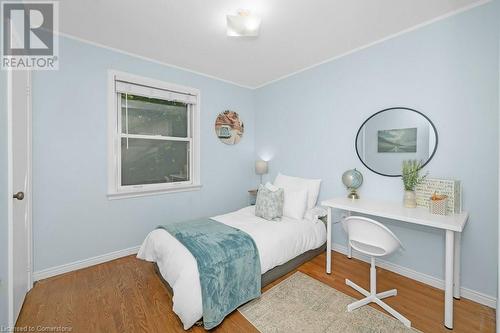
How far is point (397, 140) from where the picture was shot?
2273mm

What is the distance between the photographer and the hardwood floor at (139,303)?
5.21ft

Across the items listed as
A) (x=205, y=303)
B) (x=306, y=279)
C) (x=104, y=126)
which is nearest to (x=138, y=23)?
(x=104, y=126)

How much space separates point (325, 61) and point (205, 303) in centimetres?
305

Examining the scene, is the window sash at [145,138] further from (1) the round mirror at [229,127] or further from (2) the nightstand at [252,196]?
(2) the nightstand at [252,196]

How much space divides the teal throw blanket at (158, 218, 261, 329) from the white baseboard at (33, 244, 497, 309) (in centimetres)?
113

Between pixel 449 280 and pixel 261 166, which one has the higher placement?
pixel 261 166

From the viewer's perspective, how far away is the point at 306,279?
86.3 inches

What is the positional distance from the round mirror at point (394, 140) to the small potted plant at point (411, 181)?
14 cm

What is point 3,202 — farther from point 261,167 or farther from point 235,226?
point 261,167

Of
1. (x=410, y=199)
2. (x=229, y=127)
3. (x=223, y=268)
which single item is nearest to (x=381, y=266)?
(x=410, y=199)

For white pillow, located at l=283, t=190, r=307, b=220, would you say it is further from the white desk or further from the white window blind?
the white window blind

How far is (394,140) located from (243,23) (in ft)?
6.36

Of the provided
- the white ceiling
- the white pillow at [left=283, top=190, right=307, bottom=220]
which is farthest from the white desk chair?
the white ceiling

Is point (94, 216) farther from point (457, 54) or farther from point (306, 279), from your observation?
point (457, 54)
